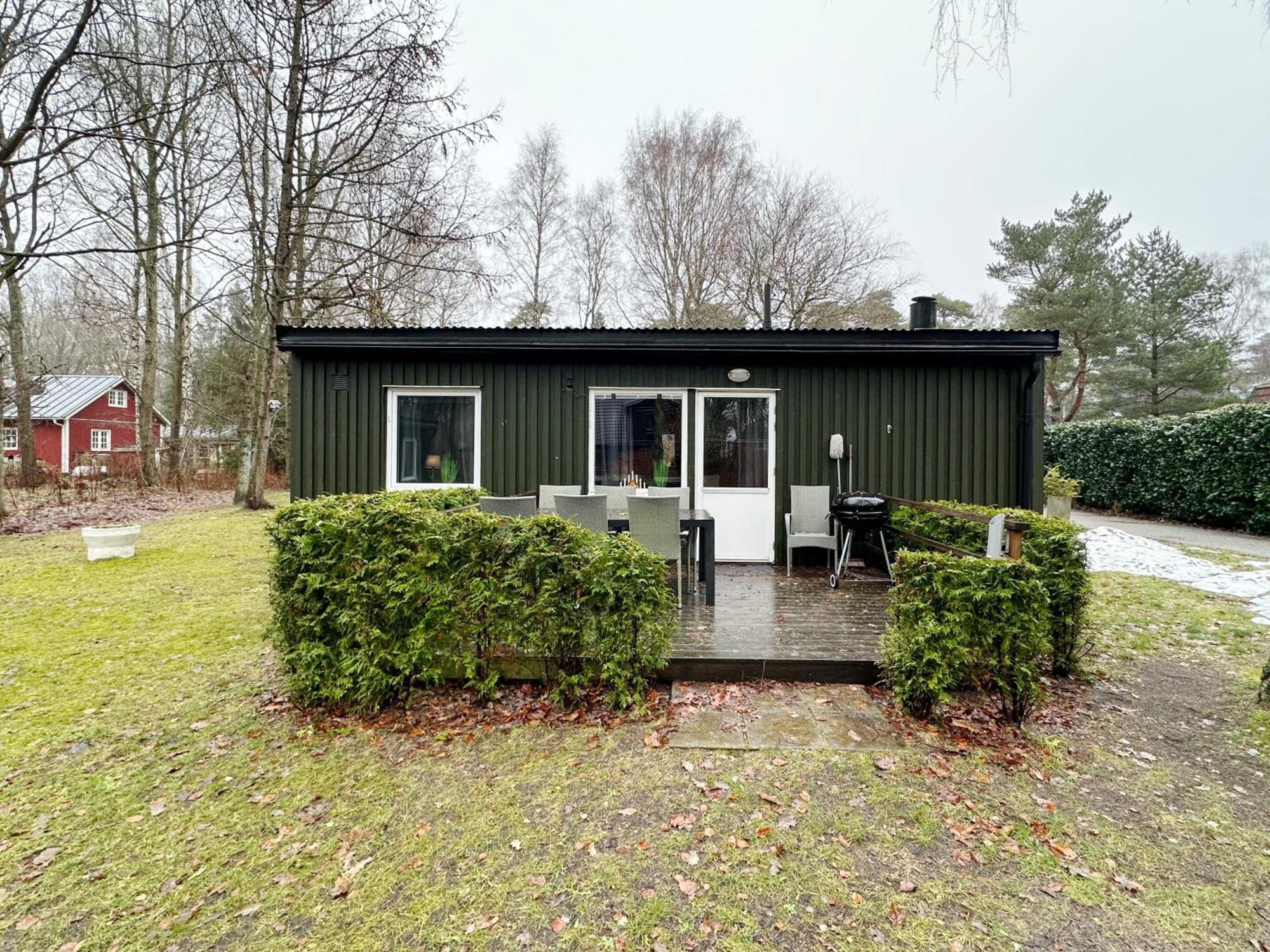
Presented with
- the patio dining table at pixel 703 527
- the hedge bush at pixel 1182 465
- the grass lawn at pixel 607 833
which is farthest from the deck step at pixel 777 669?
the hedge bush at pixel 1182 465

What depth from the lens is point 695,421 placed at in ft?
19.5

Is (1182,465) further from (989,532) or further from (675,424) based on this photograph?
(675,424)

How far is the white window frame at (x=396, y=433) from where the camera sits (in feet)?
19.5

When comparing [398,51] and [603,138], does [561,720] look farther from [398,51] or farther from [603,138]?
[603,138]

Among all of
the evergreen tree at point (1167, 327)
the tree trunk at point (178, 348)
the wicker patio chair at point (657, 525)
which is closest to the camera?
the wicker patio chair at point (657, 525)

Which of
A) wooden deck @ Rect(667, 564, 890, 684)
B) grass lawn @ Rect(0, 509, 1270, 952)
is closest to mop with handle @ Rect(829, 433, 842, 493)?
wooden deck @ Rect(667, 564, 890, 684)

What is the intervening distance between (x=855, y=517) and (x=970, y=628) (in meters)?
2.44

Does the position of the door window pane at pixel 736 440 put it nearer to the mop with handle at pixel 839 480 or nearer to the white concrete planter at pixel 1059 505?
the mop with handle at pixel 839 480

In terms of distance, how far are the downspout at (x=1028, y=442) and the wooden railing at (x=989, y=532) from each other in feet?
4.72

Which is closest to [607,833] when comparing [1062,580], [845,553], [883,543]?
[1062,580]

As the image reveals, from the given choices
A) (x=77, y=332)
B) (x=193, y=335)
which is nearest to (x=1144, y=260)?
(x=193, y=335)

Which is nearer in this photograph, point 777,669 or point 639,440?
point 777,669

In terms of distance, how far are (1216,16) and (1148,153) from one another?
4006 mm

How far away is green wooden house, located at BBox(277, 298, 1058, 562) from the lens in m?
5.86
